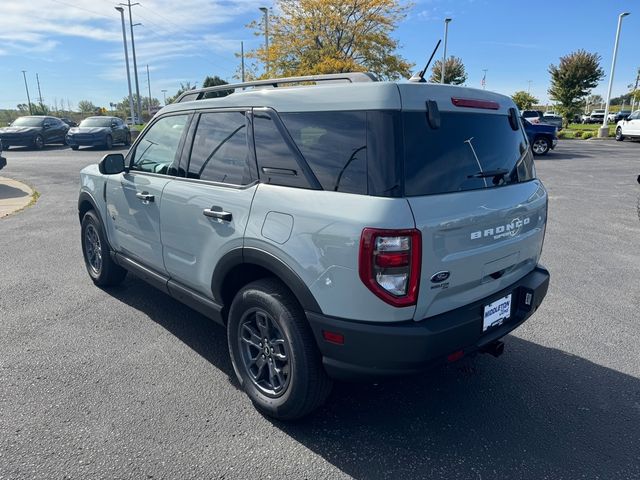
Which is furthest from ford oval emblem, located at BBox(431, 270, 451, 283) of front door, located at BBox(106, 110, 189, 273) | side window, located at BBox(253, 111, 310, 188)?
front door, located at BBox(106, 110, 189, 273)

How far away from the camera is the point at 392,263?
209 centimetres

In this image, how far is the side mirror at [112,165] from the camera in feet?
12.8

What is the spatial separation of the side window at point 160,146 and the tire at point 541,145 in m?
17.6

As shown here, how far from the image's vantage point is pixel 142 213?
12.1 ft

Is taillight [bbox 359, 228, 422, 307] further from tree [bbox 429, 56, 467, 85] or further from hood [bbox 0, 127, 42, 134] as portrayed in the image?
tree [bbox 429, 56, 467, 85]

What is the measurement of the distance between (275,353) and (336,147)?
4.06 ft

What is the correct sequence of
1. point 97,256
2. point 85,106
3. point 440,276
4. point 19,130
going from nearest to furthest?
point 440,276
point 97,256
point 19,130
point 85,106

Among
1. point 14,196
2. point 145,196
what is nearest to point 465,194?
point 145,196

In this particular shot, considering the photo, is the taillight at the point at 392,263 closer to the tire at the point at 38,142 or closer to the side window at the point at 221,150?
the side window at the point at 221,150

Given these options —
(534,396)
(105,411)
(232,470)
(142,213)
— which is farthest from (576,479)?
(142,213)

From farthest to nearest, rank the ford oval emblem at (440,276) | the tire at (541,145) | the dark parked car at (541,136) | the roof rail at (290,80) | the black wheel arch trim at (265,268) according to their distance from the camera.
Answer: the tire at (541,145), the dark parked car at (541,136), the roof rail at (290,80), the black wheel arch trim at (265,268), the ford oval emblem at (440,276)

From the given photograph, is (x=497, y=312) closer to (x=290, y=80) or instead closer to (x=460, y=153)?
(x=460, y=153)

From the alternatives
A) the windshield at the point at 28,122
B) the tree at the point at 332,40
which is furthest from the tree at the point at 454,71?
the windshield at the point at 28,122

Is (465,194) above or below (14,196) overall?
above
